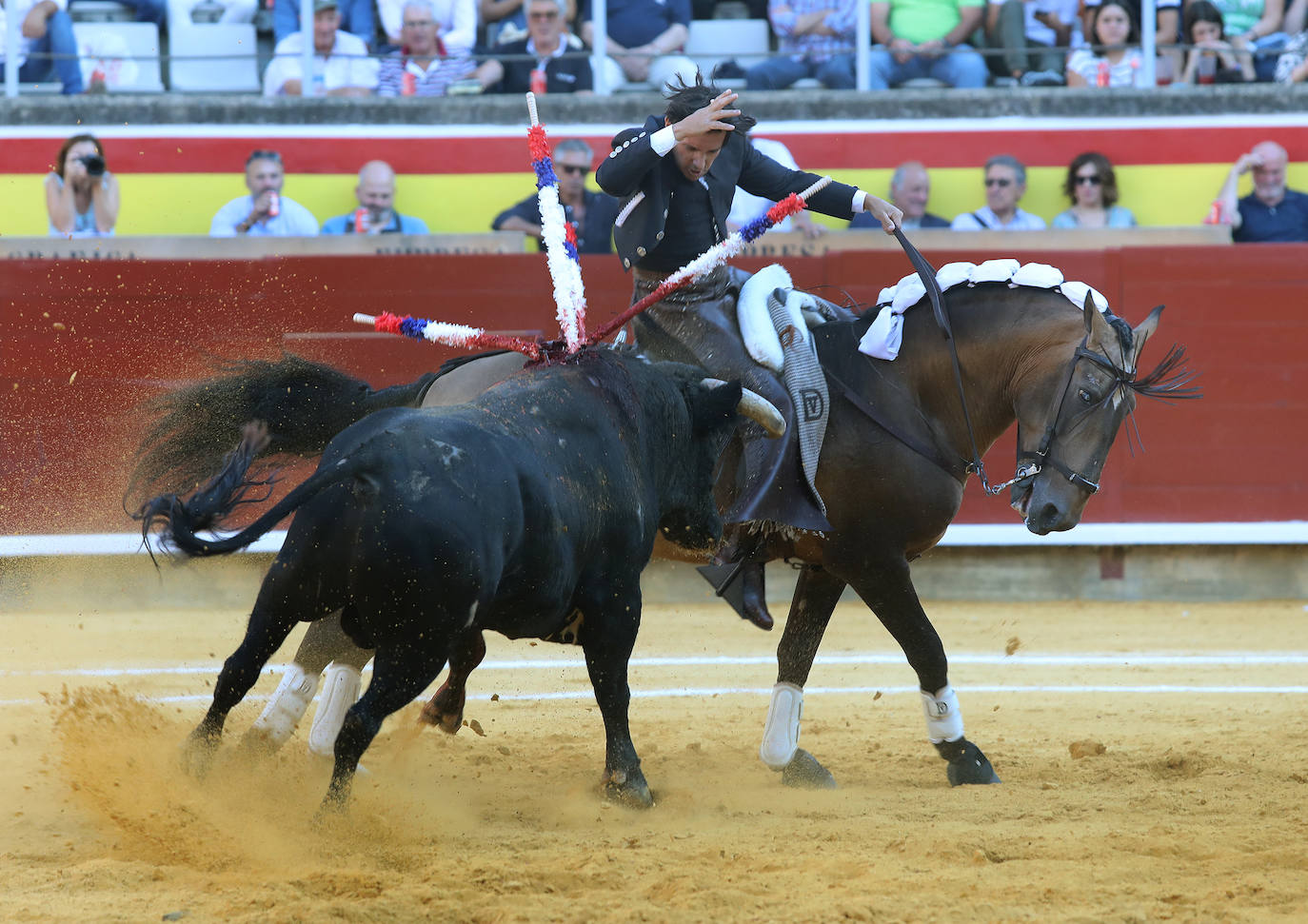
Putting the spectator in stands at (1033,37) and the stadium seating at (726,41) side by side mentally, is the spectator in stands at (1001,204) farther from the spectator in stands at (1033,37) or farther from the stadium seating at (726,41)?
the stadium seating at (726,41)

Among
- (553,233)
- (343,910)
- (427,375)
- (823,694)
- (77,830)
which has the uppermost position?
(553,233)

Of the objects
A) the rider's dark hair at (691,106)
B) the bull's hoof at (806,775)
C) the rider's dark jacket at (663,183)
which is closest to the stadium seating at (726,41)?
the rider's dark jacket at (663,183)

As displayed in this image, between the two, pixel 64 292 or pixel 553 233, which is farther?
pixel 64 292

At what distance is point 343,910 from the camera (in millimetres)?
2801

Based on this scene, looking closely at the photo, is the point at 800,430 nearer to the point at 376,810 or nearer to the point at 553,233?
the point at 553,233

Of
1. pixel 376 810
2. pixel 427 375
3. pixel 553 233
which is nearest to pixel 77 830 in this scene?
pixel 376 810

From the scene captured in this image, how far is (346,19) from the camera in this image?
9.29m

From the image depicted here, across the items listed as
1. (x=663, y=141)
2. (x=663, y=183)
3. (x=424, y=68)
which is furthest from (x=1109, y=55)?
(x=663, y=141)

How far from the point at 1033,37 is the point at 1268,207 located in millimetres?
1787

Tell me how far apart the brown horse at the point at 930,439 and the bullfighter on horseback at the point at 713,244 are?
163 millimetres

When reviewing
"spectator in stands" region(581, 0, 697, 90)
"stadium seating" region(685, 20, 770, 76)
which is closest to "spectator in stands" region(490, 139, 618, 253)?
"spectator in stands" region(581, 0, 697, 90)

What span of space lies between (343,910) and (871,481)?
6.99 ft

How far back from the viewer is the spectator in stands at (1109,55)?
9.25m

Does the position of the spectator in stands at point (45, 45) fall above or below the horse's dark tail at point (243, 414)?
above
